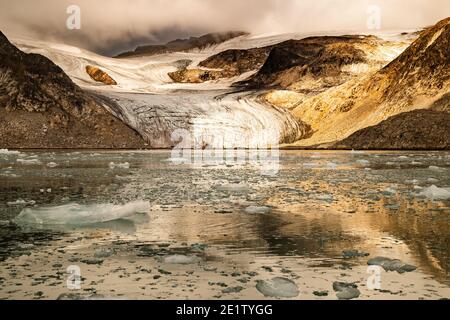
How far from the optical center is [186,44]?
5546 inches

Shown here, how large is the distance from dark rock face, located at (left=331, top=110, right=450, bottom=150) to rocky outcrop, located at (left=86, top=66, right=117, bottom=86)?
3812 cm

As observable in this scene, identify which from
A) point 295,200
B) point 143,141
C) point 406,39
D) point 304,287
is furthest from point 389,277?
point 406,39

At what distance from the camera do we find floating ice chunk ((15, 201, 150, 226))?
26.3 ft

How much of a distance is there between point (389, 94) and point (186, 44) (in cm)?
8980

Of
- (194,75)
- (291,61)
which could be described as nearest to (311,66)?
(291,61)

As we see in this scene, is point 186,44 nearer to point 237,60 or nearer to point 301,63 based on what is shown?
point 237,60

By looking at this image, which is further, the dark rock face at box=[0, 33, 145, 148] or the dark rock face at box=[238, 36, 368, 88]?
the dark rock face at box=[238, 36, 368, 88]

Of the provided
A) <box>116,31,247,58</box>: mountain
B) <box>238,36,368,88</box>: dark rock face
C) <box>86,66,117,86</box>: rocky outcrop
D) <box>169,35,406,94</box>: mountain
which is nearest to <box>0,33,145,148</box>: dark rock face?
<box>86,66,117,86</box>: rocky outcrop

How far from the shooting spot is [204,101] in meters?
66.9

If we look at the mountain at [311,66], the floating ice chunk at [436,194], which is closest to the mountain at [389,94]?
the mountain at [311,66]

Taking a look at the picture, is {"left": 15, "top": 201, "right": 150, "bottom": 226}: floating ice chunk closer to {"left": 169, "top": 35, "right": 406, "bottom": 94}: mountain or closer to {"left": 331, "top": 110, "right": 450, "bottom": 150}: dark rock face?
{"left": 331, "top": 110, "right": 450, "bottom": 150}: dark rock face

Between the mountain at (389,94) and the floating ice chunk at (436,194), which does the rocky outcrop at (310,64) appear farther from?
the floating ice chunk at (436,194)

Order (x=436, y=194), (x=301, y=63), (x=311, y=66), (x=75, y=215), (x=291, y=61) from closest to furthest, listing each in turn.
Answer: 1. (x=75, y=215)
2. (x=436, y=194)
3. (x=311, y=66)
4. (x=301, y=63)
5. (x=291, y=61)
